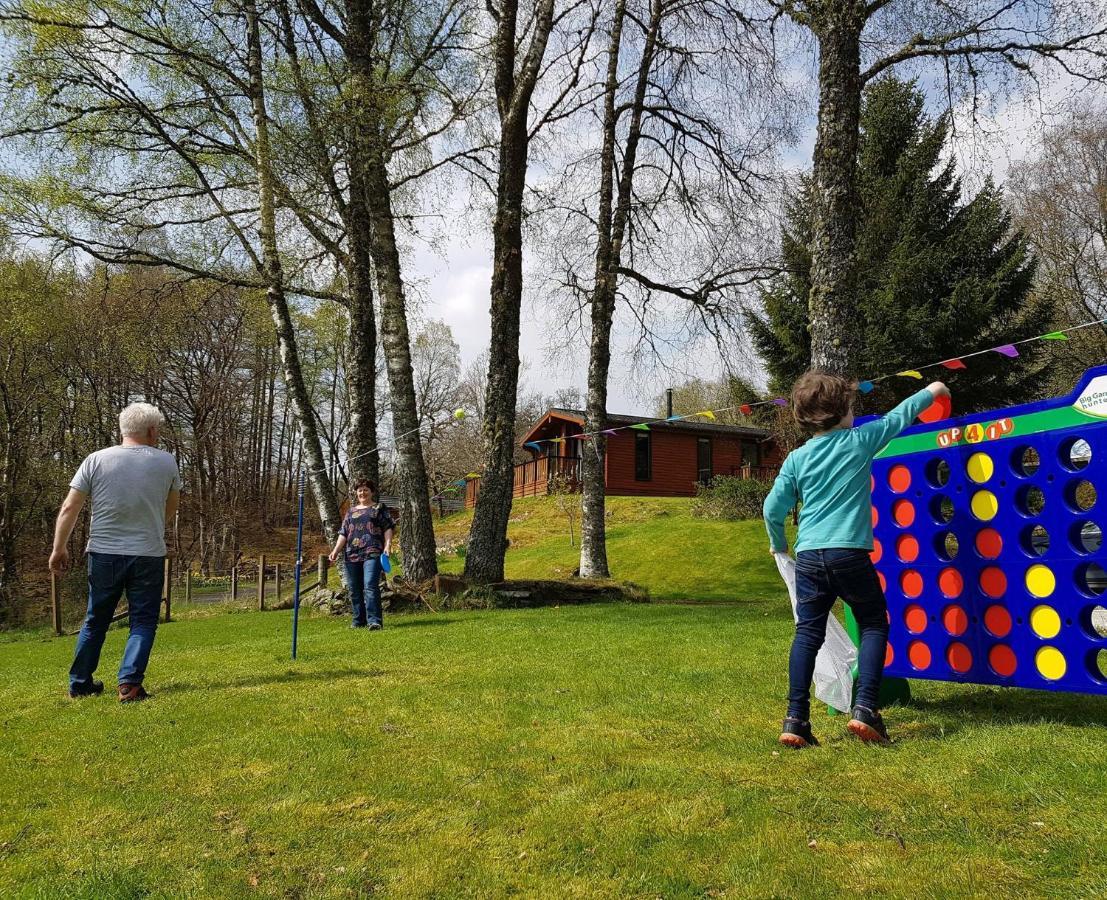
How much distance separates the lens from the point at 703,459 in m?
37.0

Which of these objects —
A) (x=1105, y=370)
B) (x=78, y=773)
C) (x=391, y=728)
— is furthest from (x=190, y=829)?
(x=1105, y=370)

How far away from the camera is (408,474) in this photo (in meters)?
11.5

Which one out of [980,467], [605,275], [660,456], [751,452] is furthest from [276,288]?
[751,452]

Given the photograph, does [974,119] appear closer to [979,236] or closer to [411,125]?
[411,125]

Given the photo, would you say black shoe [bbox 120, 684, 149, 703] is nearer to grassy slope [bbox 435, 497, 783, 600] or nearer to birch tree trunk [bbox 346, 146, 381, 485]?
birch tree trunk [bbox 346, 146, 381, 485]

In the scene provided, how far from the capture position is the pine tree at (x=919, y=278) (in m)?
19.7

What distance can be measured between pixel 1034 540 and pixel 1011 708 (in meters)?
0.92

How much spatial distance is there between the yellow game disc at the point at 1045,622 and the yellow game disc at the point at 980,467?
632 millimetres

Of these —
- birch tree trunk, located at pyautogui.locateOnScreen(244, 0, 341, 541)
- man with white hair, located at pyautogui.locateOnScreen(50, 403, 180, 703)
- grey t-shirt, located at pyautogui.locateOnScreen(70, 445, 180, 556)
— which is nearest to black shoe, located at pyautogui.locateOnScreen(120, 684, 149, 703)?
man with white hair, located at pyautogui.locateOnScreen(50, 403, 180, 703)

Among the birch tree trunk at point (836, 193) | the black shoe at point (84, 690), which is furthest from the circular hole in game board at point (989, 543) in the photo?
the black shoe at point (84, 690)

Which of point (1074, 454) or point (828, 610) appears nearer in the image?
point (1074, 454)

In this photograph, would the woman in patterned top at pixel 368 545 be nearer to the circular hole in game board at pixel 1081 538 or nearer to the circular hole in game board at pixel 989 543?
the circular hole in game board at pixel 989 543

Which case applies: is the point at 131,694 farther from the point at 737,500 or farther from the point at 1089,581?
the point at 737,500

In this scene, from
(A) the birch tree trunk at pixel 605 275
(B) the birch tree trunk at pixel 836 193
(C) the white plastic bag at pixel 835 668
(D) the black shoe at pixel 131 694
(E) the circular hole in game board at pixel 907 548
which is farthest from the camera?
(A) the birch tree trunk at pixel 605 275
